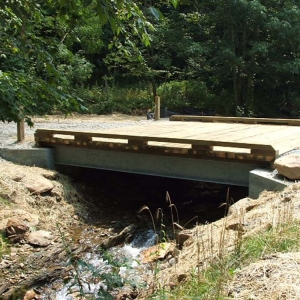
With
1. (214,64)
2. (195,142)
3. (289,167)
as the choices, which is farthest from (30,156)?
(214,64)

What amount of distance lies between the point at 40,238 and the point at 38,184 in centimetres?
140

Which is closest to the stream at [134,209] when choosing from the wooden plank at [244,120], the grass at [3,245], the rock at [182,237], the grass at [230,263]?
the rock at [182,237]

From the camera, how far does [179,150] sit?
622cm

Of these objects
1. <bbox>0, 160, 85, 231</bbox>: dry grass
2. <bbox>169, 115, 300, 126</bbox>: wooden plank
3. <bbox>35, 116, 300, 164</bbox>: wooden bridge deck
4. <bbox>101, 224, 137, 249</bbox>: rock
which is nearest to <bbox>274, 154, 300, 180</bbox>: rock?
<bbox>35, 116, 300, 164</bbox>: wooden bridge deck

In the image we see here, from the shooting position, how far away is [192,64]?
59.3 feet

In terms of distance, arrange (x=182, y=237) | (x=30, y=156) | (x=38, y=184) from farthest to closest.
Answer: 1. (x=30, y=156)
2. (x=38, y=184)
3. (x=182, y=237)

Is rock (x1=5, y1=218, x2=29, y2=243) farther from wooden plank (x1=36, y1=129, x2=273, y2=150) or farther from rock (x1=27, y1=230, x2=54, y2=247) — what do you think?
wooden plank (x1=36, y1=129, x2=273, y2=150)

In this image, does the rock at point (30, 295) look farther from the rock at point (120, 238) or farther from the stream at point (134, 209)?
the rock at point (120, 238)

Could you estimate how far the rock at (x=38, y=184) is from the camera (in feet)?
20.9

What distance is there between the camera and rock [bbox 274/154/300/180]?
5.18 m

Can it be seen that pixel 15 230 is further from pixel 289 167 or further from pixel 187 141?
pixel 289 167

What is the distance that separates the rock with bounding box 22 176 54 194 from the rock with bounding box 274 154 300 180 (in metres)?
3.42

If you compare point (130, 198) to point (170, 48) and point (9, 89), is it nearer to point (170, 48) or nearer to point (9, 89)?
point (9, 89)

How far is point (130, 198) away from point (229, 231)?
12.1ft
